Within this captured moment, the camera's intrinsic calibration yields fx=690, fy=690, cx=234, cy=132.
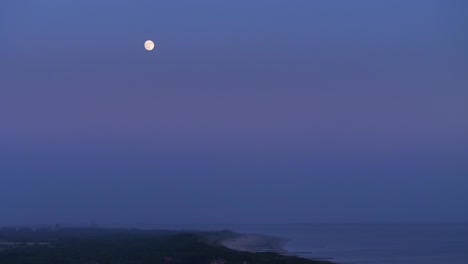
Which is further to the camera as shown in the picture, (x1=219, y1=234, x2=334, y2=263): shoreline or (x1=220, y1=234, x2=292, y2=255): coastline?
(x1=220, y1=234, x2=292, y2=255): coastline

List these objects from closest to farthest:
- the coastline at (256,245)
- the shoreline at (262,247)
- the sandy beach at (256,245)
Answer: the shoreline at (262,247), the coastline at (256,245), the sandy beach at (256,245)

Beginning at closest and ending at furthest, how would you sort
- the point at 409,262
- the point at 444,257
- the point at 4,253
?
the point at 4,253 < the point at 409,262 < the point at 444,257

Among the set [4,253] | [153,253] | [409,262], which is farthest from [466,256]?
[4,253]

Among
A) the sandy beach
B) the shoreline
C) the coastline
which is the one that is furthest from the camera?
the sandy beach


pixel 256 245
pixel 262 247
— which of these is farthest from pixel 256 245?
pixel 262 247

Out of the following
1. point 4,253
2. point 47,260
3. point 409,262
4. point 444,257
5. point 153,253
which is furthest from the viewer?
point 444,257

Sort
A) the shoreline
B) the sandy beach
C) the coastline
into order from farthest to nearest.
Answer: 1. the sandy beach
2. the coastline
3. the shoreline

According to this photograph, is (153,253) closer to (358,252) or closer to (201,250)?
(201,250)

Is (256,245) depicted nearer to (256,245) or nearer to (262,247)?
(256,245)

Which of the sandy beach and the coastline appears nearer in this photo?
the coastline

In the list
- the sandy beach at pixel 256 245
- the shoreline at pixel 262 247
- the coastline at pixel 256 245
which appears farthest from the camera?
the sandy beach at pixel 256 245

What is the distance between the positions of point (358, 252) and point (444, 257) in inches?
389

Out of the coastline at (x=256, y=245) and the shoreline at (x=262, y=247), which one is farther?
the coastline at (x=256, y=245)

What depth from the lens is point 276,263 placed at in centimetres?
4903
